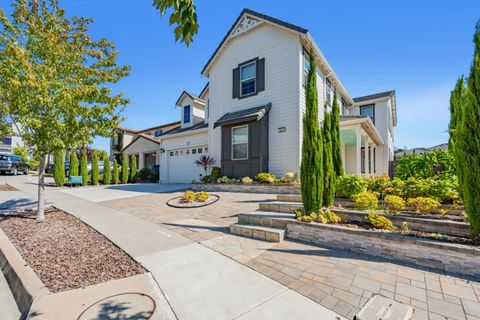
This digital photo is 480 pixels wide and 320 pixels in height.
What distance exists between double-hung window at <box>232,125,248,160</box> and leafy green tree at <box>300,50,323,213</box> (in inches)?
245

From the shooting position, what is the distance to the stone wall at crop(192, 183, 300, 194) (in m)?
8.98

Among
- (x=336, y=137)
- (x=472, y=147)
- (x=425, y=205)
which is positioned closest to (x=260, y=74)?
(x=336, y=137)

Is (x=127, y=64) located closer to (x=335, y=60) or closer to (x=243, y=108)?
(x=243, y=108)

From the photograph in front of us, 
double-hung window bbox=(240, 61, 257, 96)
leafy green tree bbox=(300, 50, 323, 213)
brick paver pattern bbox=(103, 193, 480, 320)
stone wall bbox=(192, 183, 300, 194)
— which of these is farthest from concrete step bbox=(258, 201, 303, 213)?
double-hung window bbox=(240, 61, 257, 96)

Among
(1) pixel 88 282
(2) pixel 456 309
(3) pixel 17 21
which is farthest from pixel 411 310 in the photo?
(3) pixel 17 21

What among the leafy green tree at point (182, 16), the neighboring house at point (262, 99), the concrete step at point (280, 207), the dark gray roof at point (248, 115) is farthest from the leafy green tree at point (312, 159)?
the dark gray roof at point (248, 115)

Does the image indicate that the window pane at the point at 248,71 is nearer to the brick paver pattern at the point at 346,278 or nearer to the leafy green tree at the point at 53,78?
the leafy green tree at the point at 53,78

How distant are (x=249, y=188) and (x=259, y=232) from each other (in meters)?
5.28

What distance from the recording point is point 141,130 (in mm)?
28547

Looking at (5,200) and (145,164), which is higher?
(145,164)

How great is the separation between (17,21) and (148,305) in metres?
7.37

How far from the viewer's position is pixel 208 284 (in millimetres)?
2910

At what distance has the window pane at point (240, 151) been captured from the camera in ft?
37.3

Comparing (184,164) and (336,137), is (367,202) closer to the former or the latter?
(336,137)
